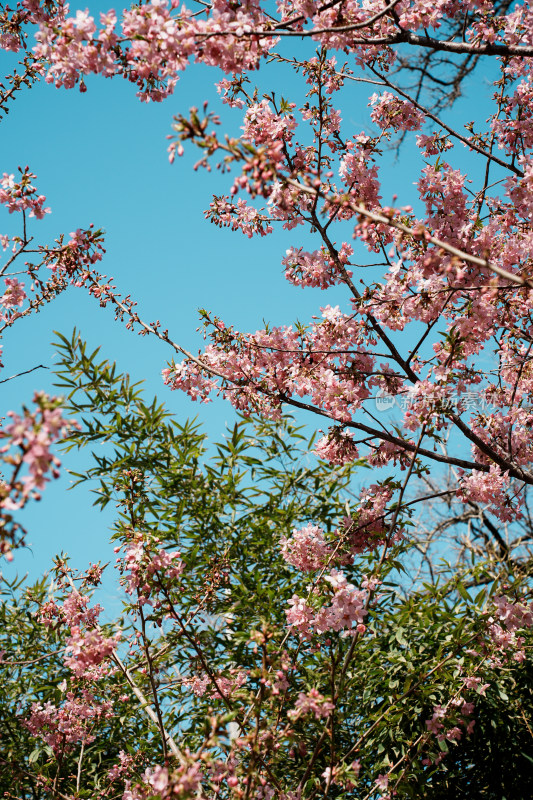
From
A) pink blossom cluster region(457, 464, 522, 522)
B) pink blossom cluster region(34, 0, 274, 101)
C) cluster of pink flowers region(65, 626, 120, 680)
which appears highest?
pink blossom cluster region(34, 0, 274, 101)

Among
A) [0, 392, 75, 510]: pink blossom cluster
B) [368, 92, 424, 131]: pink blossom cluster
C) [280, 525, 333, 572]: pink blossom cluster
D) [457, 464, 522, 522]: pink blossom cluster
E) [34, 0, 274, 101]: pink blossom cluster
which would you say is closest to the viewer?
[0, 392, 75, 510]: pink blossom cluster

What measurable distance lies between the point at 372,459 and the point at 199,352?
1.21 meters

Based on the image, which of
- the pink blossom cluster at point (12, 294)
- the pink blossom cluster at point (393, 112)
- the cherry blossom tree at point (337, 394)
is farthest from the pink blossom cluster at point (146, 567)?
the pink blossom cluster at point (393, 112)

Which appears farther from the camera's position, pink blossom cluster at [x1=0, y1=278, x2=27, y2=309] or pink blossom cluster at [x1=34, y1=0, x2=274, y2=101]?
pink blossom cluster at [x1=0, y1=278, x2=27, y2=309]

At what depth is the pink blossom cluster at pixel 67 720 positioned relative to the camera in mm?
2914

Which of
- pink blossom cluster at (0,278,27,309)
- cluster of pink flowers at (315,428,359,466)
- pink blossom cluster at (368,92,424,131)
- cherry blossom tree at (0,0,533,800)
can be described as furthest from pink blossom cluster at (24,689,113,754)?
pink blossom cluster at (368,92,424,131)

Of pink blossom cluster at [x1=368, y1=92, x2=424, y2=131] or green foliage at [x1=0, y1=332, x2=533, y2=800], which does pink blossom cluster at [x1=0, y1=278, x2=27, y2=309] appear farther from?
pink blossom cluster at [x1=368, y1=92, x2=424, y2=131]

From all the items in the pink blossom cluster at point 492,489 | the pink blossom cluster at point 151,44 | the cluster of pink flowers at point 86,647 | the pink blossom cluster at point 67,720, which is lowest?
the pink blossom cluster at point 67,720

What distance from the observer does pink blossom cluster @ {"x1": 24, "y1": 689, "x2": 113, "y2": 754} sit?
2914 mm

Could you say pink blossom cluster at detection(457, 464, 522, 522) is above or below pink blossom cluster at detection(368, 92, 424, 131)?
below

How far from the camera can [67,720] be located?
116 inches

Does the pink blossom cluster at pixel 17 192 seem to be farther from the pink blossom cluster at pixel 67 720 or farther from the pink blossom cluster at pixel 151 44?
the pink blossom cluster at pixel 67 720

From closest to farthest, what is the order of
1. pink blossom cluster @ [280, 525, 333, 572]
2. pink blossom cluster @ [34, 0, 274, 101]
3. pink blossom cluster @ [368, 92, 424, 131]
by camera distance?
1. pink blossom cluster @ [34, 0, 274, 101]
2. pink blossom cluster @ [280, 525, 333, 572]
3. pink blossom cluster @ [368, 92, 424, 131]

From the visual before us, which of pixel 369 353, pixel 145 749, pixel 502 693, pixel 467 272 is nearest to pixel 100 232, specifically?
pixel 369 353
